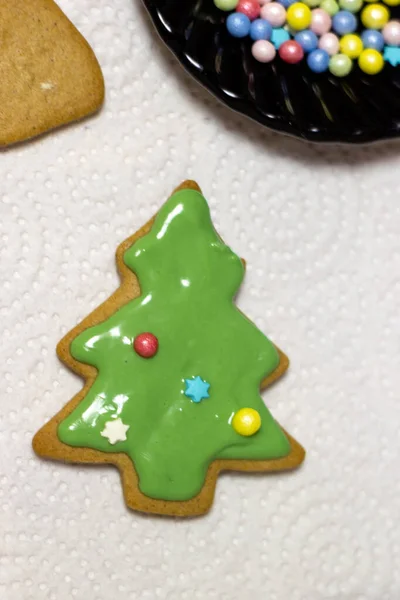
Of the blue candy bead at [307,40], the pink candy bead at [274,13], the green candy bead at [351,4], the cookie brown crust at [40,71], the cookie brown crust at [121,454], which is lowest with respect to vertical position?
the cookie brown crust at [121,454]

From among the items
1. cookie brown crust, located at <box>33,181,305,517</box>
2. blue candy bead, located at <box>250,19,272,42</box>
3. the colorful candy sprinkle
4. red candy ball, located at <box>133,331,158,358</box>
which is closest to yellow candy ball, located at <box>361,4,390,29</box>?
the colorful candy sprinkle

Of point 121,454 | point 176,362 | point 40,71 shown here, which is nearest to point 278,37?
point 40,71

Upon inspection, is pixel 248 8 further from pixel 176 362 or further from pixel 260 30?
pixel 176 362

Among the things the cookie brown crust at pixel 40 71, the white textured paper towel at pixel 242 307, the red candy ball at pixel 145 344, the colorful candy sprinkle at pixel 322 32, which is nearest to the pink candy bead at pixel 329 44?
the colorful candy sprinkle at pixel 322 32

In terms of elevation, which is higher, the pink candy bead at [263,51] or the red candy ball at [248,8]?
the red candy ball at [248,8]

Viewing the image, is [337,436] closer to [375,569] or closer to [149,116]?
[375,569]

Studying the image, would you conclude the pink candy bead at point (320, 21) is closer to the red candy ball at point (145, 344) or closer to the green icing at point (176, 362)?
the green icing at point (176, 362)
